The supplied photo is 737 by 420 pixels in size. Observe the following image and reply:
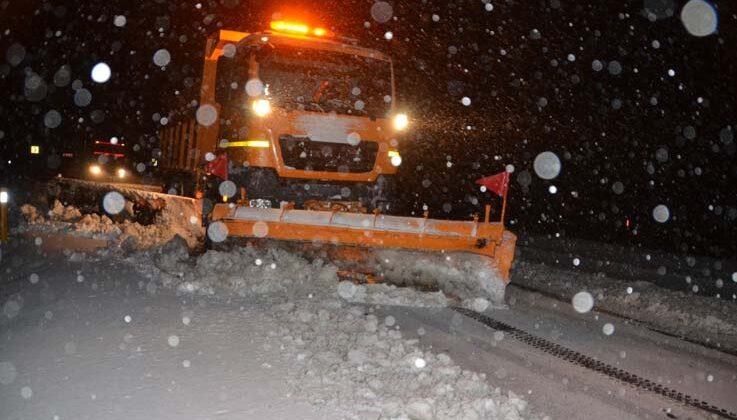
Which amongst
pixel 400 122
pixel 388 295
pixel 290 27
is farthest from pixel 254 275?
pixel 290 27

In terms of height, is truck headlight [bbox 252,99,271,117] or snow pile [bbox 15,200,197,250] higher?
truck headlight [bbox 252,99,271,117]

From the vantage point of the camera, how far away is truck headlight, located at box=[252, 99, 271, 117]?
877 centimetres

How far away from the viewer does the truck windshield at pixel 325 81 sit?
8.90m

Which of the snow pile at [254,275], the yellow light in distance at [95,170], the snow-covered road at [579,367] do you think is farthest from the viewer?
the yellow light in distance at [95,170]

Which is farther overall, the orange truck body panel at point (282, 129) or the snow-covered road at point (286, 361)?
the orange truck body panel at point (282, 129)

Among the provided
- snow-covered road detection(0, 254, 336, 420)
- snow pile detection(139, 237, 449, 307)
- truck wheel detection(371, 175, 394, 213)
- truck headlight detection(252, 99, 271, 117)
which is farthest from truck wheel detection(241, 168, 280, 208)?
snow-covered road detection(0, 254, 336, 420)

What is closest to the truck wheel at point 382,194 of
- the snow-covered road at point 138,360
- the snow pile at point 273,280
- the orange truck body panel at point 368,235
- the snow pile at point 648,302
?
the orange truck body panel at point 368,235

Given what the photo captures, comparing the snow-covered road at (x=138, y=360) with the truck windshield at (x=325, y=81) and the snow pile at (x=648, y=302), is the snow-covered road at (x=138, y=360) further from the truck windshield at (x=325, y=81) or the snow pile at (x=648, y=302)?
the snow pile at (x=648, y=302)

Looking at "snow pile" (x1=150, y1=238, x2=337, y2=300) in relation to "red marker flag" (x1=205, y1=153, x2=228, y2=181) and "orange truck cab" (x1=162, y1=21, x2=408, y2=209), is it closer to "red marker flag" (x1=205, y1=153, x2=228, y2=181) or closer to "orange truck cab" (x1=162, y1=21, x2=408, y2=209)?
"orange truck cab" (x1=162, y1=21, x2=408, y2=209)

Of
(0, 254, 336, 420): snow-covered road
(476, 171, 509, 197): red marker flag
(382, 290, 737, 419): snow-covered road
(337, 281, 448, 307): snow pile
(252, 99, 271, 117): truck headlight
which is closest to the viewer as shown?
(0, 254, 336, 420): snow-covered road

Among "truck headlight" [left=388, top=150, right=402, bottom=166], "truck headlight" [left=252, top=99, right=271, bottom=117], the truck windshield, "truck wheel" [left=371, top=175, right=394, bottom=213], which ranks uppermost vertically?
the truck windshield

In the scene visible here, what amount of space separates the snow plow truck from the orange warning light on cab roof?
0.07ft

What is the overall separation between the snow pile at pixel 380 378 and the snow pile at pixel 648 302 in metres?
4.00

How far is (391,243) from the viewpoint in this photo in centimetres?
802
